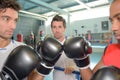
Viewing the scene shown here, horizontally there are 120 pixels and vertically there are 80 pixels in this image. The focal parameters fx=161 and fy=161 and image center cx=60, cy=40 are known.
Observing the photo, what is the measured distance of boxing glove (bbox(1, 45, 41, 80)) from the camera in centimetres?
92

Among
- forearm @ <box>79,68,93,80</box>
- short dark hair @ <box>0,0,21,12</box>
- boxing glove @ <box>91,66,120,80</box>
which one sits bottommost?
forearm @ <box>79,68,93,80</box>

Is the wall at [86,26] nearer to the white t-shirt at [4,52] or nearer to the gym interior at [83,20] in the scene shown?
the gym interior at [83,20]

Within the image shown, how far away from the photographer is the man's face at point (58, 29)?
7.17ft

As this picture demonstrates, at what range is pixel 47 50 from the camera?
4.05 feet

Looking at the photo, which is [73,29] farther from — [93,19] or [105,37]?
[105,37]

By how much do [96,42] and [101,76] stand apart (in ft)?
21.4

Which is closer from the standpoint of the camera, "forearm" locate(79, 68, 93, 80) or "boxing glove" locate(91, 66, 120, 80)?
"boxing glove" locate(91, 66, 120, 80)

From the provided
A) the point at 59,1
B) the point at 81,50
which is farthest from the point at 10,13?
the point at 59,1

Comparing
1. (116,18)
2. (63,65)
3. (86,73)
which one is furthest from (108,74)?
(63,65)

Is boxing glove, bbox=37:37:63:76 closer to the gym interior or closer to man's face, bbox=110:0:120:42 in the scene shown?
man's face, bbox=110:0:120:42

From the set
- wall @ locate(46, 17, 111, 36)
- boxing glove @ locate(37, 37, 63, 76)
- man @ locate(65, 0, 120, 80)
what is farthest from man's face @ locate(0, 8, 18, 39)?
wall @ locate(46, 17, 111, 36)

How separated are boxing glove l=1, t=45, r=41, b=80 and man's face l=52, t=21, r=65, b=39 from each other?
1.19 m

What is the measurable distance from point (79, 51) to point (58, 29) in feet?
3.34

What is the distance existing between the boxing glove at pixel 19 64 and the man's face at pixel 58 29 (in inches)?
46.8
